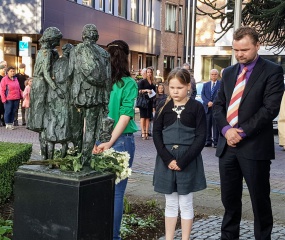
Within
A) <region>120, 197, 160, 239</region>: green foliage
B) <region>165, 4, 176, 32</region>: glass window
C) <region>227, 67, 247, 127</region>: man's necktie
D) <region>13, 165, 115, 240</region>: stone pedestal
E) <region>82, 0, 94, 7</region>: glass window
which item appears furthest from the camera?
<region>165, 4, 176, 32</region>: glass window

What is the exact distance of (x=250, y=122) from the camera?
4715mm

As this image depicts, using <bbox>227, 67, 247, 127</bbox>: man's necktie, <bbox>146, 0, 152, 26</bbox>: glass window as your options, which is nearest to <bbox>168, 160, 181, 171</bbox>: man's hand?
<bbox>227, 67, 247, 127</bbox>: man's necktie

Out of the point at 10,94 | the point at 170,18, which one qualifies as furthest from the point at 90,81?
the point at 170,18

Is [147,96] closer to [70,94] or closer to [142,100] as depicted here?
[142,100]

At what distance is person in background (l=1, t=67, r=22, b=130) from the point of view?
1528cm

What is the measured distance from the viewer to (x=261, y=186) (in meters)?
4.88

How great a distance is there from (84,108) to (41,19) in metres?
18.8

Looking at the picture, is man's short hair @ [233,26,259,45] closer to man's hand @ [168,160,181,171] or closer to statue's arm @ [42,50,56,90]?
man's hand @ [168,160,181,171]

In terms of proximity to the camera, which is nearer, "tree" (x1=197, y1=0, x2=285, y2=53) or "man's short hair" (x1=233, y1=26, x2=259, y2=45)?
"man's short hair" (x1=233, y1=26, x2=259, y2=45)

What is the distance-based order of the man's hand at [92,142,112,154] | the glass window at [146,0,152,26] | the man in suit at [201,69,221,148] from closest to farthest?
the man's hand at [92,142,112,154]
the man in suit at [201,69,221,148]
the glass window at [146,0,152,26]

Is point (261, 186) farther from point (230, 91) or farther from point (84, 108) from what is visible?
point (84, 108)

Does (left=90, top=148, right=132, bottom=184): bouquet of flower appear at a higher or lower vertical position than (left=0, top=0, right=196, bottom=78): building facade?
lower

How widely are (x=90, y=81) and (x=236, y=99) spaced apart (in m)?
1.74

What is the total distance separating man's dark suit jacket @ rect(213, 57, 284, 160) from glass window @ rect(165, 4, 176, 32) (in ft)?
112
